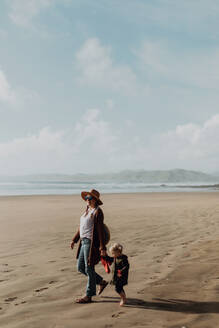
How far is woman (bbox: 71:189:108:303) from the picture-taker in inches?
212

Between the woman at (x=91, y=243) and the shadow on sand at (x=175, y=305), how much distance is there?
373 mm

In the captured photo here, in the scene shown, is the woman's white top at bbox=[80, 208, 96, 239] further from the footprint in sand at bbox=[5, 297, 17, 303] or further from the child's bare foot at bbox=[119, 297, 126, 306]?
the footprint in sand at bbox=[5, 297, 17, 303]

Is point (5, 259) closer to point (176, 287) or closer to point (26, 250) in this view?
point (26, 250)

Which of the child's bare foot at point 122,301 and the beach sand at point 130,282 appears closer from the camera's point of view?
the beach sand at point 130,282

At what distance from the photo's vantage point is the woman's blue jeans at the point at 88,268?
17.7 ft

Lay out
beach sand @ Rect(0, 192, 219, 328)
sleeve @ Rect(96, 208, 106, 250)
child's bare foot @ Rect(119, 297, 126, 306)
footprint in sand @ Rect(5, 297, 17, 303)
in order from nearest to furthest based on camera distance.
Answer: beach sand @ Rect(0, 192, 219, 328), child's bare foot @ Rect(119, 297, 126, 306), sleeve @ Rect(96, 208, 106, 250), footprint in sand @ Rect(5, 297, 17, 303)

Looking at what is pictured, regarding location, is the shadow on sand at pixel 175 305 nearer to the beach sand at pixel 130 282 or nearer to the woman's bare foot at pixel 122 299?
the beach sand at pixel 130 282

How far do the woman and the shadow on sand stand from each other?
0.37m

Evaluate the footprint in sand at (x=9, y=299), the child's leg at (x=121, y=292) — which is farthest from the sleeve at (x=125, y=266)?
the footprint in sand at (x=9, y=299)

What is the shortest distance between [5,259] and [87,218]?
12.9ft

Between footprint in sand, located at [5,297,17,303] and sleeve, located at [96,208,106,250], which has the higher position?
sleeve, located at [96,208,106,250]

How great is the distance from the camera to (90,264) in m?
5.38

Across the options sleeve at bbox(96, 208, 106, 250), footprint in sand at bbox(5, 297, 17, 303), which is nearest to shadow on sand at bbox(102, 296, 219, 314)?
sleeve at bbox(96, 208, 106, 250)

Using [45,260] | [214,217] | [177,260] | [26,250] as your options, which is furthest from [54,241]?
[214,217]
